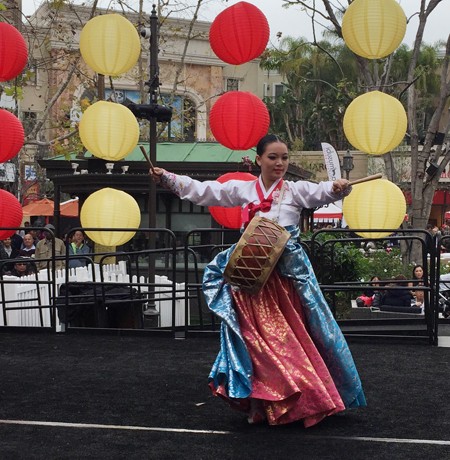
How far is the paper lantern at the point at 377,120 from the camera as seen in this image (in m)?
10.6

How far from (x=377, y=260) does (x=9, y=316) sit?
6742mm

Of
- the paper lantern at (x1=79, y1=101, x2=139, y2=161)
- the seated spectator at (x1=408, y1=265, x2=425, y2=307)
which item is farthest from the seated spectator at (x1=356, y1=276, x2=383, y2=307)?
the paper lantern at (x1=79, y1=101, x2=139, y2=161)

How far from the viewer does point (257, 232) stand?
5270mm

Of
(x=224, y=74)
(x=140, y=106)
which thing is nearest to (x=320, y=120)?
(x=224, y=74)

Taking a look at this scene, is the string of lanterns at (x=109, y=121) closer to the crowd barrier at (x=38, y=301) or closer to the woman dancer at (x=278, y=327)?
the crowd barrier at (x=38, y=301)

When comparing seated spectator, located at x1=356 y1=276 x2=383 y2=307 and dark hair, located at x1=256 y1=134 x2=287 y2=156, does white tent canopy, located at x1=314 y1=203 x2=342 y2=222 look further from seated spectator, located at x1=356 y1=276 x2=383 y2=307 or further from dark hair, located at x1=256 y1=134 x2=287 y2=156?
dark hair, located at x1=256 y1=134 x2=287 y2=156

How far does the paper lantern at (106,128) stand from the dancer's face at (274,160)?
223 inches

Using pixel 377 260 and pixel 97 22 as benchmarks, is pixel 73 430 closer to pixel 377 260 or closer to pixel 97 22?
pixel 97 22

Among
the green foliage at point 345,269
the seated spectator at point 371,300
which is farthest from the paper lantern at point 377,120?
the seated spectator at point 371,300

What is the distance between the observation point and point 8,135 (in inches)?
420

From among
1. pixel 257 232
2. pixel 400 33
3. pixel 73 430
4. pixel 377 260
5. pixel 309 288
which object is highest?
pixel 400 33

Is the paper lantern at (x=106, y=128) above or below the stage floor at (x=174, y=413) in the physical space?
above

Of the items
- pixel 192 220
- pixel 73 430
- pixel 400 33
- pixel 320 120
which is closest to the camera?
pixel 73 430

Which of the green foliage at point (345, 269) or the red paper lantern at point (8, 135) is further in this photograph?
the green foliage at point (345, 269)
